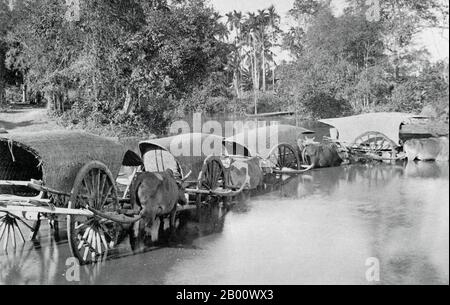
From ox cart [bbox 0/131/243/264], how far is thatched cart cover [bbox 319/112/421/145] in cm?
1448

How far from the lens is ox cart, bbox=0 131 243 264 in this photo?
21.8ft

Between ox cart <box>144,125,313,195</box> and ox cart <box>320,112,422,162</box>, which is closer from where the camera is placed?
ox cart <box>144,125,313,195</box>

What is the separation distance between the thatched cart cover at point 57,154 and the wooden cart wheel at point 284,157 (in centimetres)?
867

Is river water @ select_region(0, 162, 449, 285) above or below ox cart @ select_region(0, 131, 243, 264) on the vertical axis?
below

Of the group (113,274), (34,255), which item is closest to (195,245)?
(113,274)

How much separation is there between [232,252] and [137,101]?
57.9ft

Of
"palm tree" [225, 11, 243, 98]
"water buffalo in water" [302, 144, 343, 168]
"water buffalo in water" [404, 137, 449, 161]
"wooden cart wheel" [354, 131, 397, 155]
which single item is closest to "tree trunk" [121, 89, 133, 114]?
"water buffalo in water" [302, 144, 343, 168]

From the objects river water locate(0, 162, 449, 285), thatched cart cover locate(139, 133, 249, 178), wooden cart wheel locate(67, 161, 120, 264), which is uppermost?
thatched cart cover locate(139, 133, 249, 178)

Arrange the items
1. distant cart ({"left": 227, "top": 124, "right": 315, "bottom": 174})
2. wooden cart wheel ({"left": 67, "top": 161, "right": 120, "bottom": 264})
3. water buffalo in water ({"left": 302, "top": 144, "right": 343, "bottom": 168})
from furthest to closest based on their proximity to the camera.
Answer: water buffalo in water ({"left": 302, "top": 144, "right": 343, "bottom": 168}) → distant cart ({"left": 227, "top": 124, "right": 315, "bottom": 174}) → wooden cart wheel ({"left": 67, "top": 161, "right": 120, "bottom": 264})

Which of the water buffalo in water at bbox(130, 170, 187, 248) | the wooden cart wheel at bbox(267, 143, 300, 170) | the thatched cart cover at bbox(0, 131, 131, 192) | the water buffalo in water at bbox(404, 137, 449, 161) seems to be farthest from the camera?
the water buffalo in water at bbox(404, 137, 449, 161)

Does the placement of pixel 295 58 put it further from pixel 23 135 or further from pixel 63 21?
pixel 23 135

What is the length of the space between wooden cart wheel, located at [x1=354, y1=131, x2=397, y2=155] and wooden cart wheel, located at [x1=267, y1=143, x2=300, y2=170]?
4826 millimetres

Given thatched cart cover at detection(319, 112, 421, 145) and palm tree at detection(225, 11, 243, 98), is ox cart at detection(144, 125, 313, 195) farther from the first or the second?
palm tree at detection(225, 11, 243, 98)

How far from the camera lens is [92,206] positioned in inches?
280
